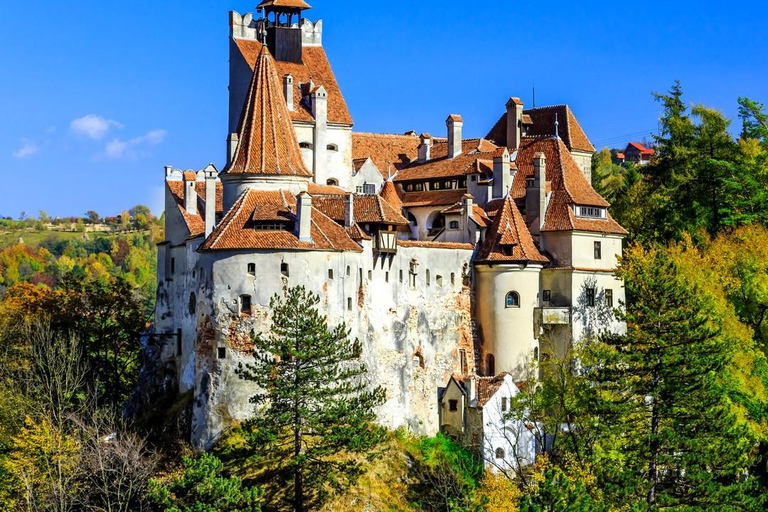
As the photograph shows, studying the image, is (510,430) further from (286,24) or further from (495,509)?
(286,24)

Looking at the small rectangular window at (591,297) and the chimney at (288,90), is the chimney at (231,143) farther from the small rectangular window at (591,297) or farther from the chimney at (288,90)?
the small rectangular window at (591,297)

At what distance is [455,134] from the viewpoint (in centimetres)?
8769

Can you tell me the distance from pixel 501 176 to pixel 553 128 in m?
10.3

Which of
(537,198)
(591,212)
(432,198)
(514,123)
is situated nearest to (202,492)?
(537,198)

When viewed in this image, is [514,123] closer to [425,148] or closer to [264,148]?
[425,148]

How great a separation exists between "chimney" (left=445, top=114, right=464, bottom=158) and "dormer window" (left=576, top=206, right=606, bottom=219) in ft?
36.1

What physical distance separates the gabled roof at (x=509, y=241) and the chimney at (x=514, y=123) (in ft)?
34.4

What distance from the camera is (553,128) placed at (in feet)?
298

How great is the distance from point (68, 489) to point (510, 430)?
25743 millimetres

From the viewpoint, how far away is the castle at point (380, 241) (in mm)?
68312

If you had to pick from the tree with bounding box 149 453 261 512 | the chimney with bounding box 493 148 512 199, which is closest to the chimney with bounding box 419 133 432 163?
the chimney with bounding box 493 148 512 199

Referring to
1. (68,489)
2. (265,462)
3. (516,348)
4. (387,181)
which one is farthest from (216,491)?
(387,181)

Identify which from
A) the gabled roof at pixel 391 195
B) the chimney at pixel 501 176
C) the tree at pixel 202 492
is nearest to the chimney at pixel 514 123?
the chimney at pixel 501 176

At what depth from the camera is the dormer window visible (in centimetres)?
8075
